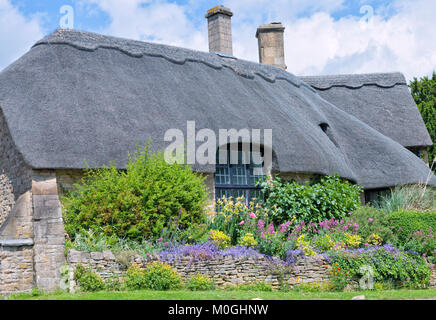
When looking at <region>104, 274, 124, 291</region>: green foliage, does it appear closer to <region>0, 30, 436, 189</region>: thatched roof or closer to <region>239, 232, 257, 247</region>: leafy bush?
<region>0, 30, 436, 189</region>: thatched roof

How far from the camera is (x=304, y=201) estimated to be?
1495 centimetres

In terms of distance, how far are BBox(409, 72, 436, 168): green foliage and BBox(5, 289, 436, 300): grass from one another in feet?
62.2

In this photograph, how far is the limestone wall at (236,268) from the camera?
11.0 meters

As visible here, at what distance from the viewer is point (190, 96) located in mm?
15438

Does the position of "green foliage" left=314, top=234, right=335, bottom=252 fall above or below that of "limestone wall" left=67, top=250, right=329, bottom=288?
above

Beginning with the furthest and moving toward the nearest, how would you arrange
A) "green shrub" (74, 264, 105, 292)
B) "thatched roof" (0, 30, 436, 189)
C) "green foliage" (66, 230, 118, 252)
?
"thatched roof" (0, 30, 436, 189) < "green foliage" (66, 230, 118, 252) < "green shrub" (74, 264, 105, 292)

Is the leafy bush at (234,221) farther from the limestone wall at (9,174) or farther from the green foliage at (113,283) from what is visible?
the limestone wall at (9,174)

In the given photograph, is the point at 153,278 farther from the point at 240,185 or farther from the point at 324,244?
the point at 240,185

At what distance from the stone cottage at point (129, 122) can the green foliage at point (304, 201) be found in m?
0.49

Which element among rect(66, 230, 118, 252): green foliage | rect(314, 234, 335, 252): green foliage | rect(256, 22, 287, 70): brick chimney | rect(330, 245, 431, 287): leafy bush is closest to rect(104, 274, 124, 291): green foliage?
rect(66, 230, 118, 252): green foliage

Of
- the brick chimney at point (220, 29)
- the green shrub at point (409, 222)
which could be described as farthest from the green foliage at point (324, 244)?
the brick chimney at point (220, 29)

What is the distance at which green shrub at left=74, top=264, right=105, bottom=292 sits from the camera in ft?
34.2
